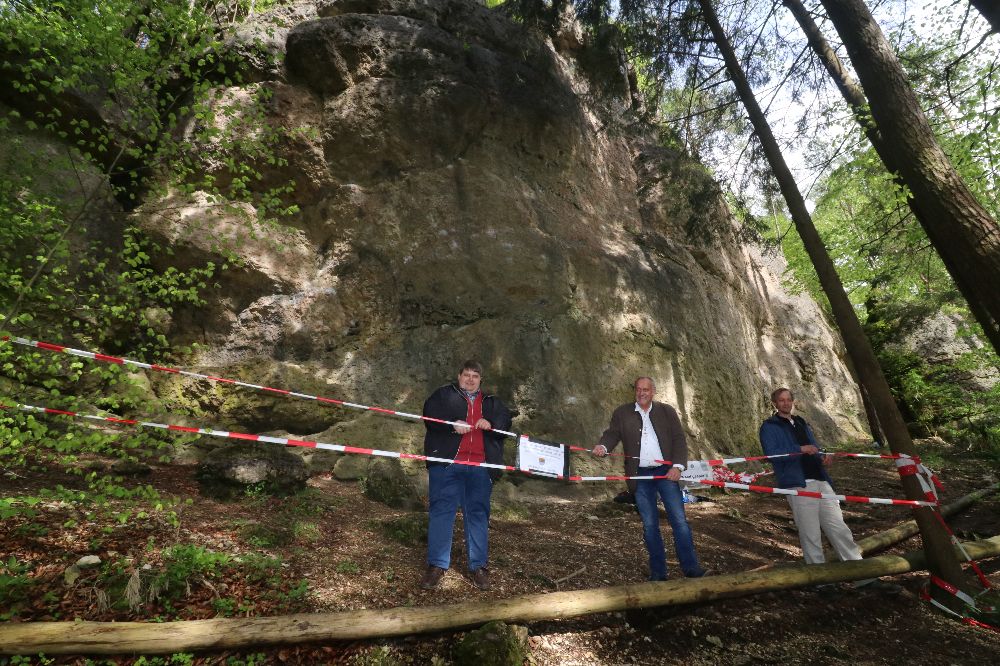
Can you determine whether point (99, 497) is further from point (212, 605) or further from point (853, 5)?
point (853, 5)

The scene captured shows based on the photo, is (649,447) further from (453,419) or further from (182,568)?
(182,568)

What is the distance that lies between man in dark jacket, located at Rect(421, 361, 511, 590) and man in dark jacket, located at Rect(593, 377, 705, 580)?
116cm

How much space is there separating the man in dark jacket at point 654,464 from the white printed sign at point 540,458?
1.42 ft

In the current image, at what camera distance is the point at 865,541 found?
591 centimetres

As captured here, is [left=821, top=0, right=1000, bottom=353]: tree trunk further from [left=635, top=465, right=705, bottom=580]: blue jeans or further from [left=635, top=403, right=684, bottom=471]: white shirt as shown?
[left=635, top=465, right=705, bottom=580]: blue jeans

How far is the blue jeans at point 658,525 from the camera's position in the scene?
4.95 meters

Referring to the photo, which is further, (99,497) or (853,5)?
(853,5)

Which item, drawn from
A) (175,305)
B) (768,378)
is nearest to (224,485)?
(175,305)

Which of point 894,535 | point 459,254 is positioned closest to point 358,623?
point 894,535

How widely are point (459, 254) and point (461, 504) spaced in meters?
6.77

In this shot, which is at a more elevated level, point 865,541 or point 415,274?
point 415,274

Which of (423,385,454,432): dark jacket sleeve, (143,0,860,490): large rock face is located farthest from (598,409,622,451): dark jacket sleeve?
(143,0,860,490): large rock face

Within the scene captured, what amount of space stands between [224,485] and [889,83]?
31.8ft

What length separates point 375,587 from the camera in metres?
4.37
